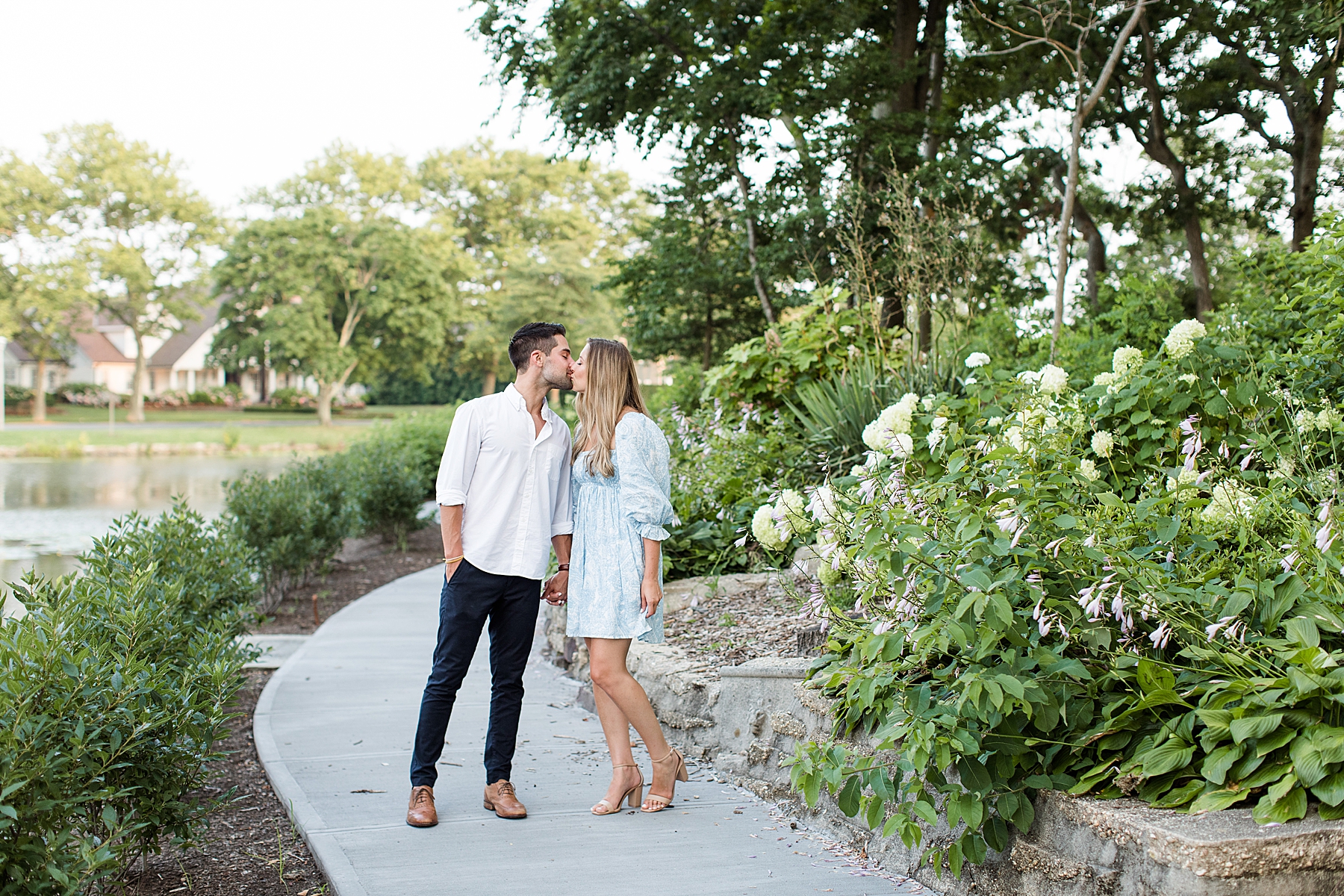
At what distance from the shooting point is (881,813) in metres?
2.92

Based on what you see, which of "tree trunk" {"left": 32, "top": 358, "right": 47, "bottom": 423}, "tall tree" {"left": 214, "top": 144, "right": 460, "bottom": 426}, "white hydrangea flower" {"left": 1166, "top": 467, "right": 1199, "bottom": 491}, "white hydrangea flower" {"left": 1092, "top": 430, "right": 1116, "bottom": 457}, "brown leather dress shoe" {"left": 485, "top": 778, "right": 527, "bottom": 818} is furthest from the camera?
"tree trunk" {"left": 32, "top": 358, "right": 47, "bottom": 423}

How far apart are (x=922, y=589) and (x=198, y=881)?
263 cm

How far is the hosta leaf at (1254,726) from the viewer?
2.42 meters

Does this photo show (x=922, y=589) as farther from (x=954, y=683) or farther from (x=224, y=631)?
(x=224, y=631)

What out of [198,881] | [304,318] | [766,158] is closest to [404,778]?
[198,881]

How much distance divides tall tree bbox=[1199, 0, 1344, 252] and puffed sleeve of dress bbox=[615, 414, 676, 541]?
11.4 meters

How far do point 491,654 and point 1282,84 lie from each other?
14700 mm

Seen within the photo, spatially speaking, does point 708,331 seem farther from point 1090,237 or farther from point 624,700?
point 624,700

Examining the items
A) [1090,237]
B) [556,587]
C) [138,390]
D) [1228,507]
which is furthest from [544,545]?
[138,390]

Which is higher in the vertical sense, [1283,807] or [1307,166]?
[1307,166]

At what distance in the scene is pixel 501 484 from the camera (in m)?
3.84

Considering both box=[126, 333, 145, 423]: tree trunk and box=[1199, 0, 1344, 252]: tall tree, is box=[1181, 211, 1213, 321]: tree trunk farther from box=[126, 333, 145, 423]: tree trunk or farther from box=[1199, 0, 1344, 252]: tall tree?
box=[126, 333, 145, 423]: tree trunk

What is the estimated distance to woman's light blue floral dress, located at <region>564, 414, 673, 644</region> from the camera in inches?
151

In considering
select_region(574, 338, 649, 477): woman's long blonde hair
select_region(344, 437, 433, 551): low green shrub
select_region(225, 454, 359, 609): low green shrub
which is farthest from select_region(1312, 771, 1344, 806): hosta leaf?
select_region(344, 437, 433, 551): low green shrub
